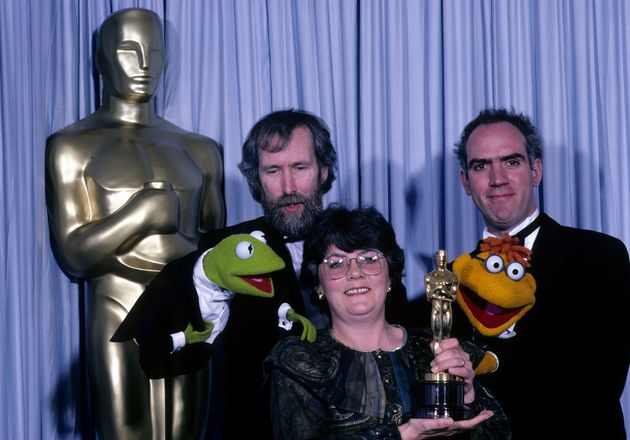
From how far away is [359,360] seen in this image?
6.32ft

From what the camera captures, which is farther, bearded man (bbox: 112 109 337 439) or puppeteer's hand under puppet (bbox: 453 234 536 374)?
bearded man (bbox: 112 109 337 439)

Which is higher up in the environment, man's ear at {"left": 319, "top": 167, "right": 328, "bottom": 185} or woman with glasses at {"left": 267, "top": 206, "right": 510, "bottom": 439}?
man's ear at {"left": 319, "top": 167, "right": 328, "bottom": 185}

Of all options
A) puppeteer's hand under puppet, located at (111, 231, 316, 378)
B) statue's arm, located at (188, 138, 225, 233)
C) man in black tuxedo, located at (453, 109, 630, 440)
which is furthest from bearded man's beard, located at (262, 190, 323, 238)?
man in black tuxedo, located at (453, 109, 630, 440)

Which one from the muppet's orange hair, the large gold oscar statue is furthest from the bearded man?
the muppet's orange hair

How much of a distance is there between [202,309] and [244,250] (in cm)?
20

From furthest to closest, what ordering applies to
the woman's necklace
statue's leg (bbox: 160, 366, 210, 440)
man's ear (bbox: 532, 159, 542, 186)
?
statue's leg (bbox: 160, 366, 210, 440) < man's ear (bbox: 532, 159, 542, 186) < the woman's necklace

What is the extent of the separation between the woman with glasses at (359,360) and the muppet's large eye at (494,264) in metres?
0.16

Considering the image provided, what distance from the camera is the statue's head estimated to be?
8.29ft

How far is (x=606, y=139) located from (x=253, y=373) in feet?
4.28

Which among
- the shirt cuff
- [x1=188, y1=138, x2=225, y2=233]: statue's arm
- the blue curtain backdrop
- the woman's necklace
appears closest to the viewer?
the woman's necklace

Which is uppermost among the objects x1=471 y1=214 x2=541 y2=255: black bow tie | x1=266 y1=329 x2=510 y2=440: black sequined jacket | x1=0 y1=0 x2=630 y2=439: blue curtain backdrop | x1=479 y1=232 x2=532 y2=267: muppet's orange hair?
x1=0 y1=0 x2=630 y2=439: blue curtain backdrop

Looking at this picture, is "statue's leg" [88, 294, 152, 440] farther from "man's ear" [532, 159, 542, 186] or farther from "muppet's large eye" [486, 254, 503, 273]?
"man's ear" [532, 159, 542, 186]

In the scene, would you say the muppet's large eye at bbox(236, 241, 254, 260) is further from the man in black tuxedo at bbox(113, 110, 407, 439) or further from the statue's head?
the statue's head

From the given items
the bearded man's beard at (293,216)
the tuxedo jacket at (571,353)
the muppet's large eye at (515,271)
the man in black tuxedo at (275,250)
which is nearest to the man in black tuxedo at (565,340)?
the tuxedo jacket at (571,353)
